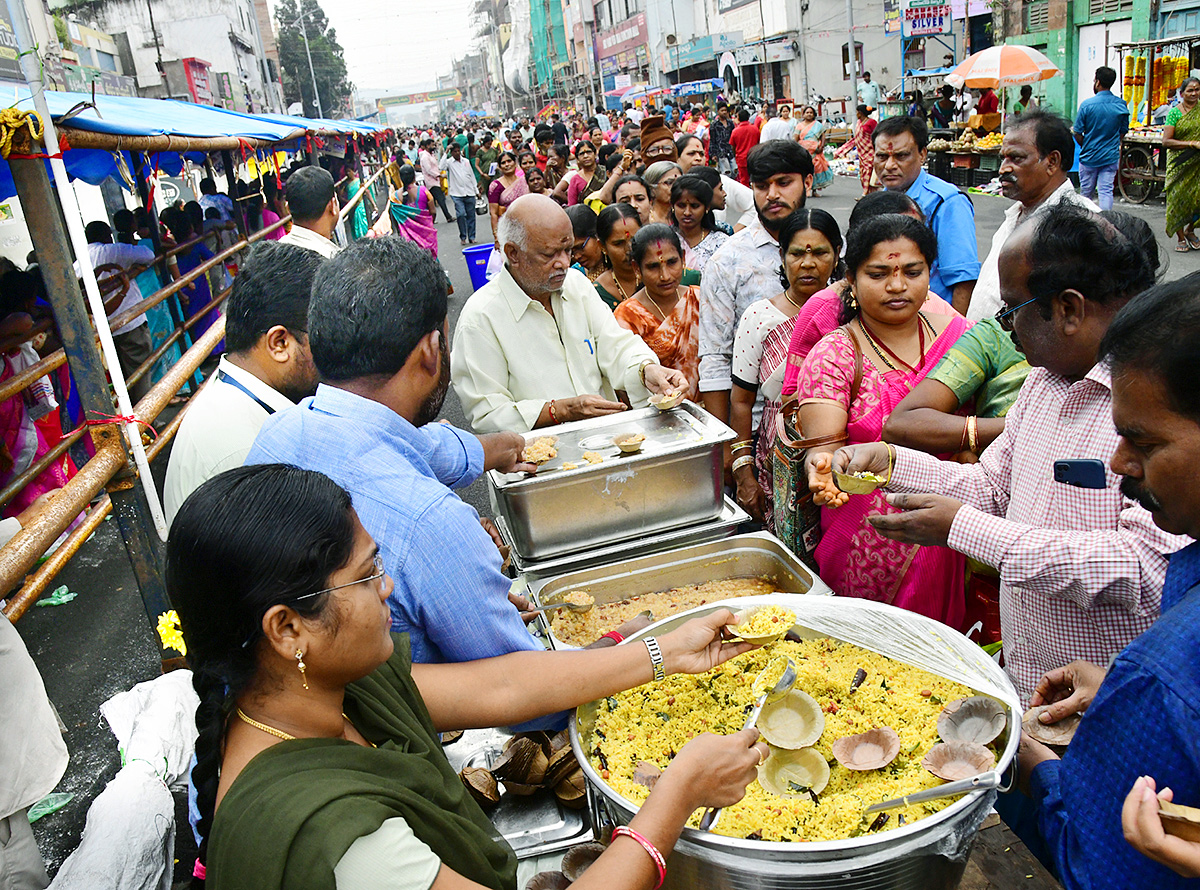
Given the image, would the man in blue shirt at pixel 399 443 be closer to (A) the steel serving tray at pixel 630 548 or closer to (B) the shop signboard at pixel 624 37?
(A) the steel serving tray at pixel 630 548

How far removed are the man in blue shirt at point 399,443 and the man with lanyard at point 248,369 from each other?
704mm

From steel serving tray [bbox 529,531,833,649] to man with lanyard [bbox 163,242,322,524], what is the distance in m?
0.99

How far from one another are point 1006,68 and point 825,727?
12.6 m

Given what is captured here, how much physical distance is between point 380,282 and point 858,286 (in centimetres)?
160

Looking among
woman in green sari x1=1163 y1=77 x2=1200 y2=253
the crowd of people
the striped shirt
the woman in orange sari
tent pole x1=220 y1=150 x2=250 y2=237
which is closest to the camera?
the crowd of people

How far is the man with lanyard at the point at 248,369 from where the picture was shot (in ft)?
7.90

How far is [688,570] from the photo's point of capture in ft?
8.46

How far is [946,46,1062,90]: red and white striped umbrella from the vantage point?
11.3 metres

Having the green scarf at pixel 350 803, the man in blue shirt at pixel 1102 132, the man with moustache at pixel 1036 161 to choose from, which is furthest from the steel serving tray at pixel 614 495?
the man in blue shirt at pixel 1102 132

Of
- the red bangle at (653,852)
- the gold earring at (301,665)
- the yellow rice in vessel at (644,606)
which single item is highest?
the gold earring at (301,665)

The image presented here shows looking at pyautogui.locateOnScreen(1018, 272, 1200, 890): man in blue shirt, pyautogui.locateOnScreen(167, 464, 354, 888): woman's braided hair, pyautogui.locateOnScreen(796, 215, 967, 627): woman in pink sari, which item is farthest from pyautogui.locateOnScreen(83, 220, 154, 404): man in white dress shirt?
pyautogui.locateOnScreen(1018, 272, 1200, 890): man in blue shirt

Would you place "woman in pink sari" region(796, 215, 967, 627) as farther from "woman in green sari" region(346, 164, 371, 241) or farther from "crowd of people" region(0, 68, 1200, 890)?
"woman in green sari" region(346, 164, 371, 241)

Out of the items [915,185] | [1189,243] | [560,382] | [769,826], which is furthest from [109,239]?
[1189,243]

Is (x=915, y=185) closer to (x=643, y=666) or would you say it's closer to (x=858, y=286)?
(x=858, y=286)
